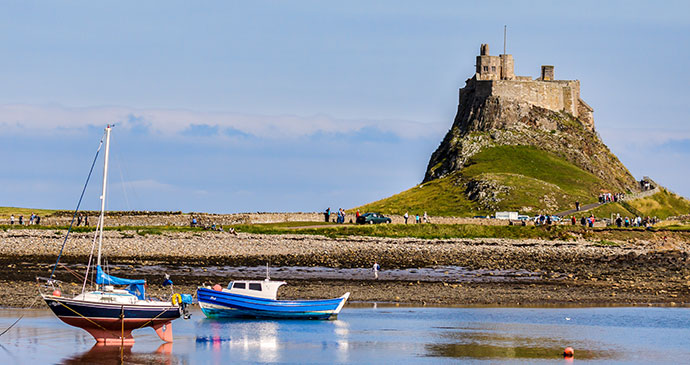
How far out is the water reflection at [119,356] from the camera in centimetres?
3092

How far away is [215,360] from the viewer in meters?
32.1

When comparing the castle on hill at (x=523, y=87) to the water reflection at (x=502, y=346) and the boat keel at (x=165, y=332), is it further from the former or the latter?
the boat keel at (x=165, y=332)

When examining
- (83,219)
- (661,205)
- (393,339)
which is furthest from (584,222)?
(393,339)

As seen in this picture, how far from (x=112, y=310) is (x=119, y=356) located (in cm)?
172

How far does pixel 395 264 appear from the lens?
6356 cm

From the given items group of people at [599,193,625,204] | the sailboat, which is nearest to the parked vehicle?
group of people at [599,193,625,204]

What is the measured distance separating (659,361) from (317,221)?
5716 cm

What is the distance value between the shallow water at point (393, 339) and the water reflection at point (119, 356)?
3 centimetres

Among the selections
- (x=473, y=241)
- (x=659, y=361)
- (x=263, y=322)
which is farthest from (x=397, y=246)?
(x=659, y=361)

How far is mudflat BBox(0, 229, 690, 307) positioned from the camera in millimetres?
48656

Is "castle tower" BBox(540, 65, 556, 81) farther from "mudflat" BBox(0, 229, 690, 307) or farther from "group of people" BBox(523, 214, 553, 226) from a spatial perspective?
"mudflat" BBox(0, 229, 690, 307)

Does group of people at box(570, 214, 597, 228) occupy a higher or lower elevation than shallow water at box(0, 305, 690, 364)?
higher

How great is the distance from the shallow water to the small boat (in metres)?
0.51

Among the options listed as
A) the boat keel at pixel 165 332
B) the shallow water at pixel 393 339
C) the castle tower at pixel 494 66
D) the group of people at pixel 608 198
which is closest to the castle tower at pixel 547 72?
the castle tower at pixel 494 66
